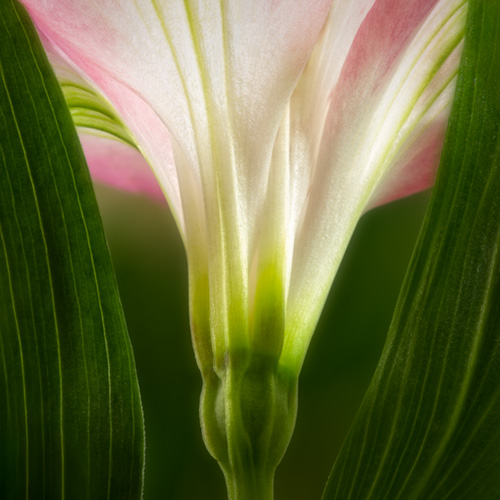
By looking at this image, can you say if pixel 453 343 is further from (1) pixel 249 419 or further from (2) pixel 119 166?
(2) pixel 119 166

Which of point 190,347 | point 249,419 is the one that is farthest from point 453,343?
point 190,347

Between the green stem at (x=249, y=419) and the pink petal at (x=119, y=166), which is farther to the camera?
the pink petal at (x=119, y=166)

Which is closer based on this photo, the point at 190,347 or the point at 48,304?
the point at 48,304

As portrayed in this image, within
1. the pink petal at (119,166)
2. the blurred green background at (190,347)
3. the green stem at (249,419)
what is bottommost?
the green stem at (249,419)

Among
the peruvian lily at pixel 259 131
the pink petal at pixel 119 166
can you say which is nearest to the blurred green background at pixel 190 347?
the pink petal at pixel 119 166

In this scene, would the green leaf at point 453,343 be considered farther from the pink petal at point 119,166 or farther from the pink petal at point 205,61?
the pink petal at point 119,166

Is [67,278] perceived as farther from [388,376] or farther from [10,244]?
[388,376]

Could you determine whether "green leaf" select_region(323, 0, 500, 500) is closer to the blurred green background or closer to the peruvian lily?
the peruvian lily
